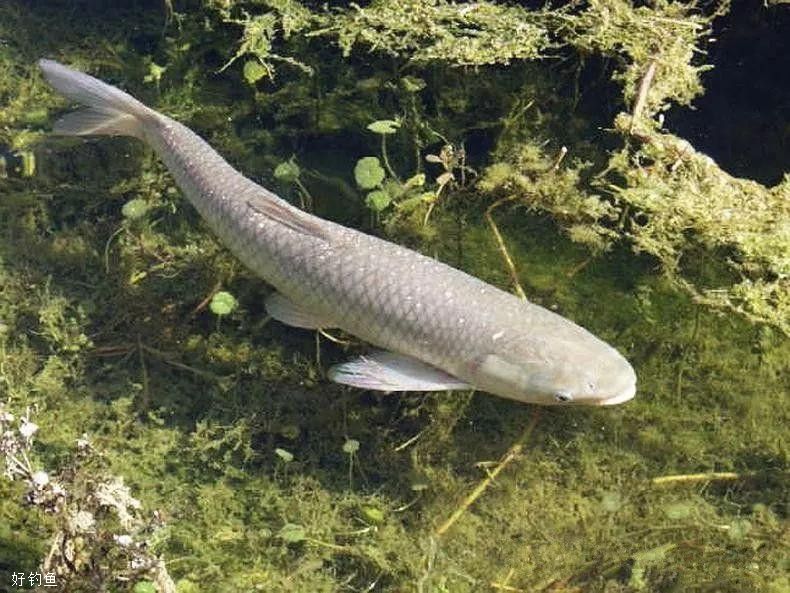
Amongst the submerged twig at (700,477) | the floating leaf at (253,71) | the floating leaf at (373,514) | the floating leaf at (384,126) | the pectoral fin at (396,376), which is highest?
the floating leaf at (253,71)

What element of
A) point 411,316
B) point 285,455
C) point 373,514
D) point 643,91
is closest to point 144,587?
point 285,455

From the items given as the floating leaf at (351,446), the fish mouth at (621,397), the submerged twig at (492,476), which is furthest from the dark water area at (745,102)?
the floating leaf at (351,446)

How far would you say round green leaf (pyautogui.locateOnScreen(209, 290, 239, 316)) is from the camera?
4.97 m

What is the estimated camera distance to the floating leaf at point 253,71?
5391 millimetres

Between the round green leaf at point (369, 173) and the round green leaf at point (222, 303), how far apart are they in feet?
3.45

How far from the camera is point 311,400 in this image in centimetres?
499

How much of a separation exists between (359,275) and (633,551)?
210cm

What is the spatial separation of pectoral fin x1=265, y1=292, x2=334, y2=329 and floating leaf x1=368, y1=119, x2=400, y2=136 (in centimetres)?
113

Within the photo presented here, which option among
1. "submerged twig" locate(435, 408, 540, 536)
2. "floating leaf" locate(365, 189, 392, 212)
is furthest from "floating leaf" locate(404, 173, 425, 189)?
"submerged twig" locate(435, 408, 540, 536)

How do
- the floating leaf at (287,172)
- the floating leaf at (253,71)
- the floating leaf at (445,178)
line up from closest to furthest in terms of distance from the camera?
the floating leaf at (445,178) < the floating leaf at (287,172) < the floating leaf at (253,71)

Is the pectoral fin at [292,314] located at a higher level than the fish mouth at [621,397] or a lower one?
lower

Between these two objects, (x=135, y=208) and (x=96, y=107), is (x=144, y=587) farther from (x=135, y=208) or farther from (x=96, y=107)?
(x=96, y=107)

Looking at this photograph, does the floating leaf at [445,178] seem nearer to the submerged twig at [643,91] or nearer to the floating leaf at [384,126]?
the floating leaf at [384,126]

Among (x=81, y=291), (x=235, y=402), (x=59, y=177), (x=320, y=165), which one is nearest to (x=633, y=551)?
(x=235, y=402)
